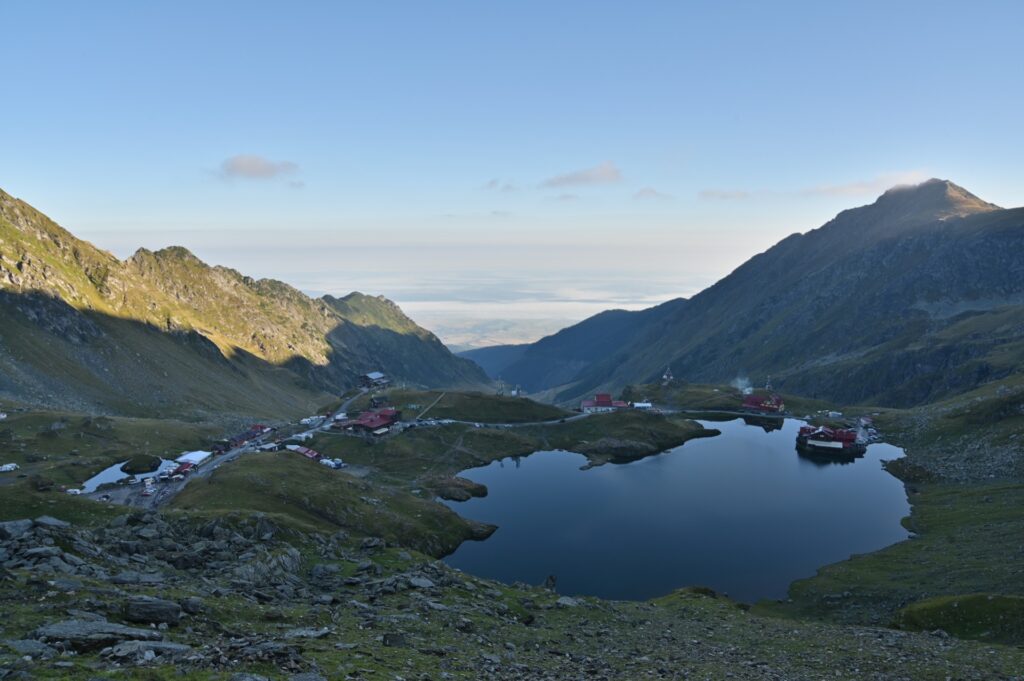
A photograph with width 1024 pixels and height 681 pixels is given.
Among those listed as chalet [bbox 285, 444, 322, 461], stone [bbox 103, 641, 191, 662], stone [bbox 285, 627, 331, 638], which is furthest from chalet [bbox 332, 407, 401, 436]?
stone [bbox 103, 641, 191, 662]

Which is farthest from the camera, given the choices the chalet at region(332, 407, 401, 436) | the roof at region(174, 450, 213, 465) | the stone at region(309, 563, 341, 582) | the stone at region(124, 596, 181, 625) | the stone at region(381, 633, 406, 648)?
the chalet at region(332, 407, 401, 436)

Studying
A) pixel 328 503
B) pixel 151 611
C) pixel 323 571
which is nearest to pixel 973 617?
pixel 323 571

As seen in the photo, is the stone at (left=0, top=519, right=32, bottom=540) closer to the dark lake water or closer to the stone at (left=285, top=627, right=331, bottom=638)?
the stone at (left=285, top=627, right=331, bottom=638)

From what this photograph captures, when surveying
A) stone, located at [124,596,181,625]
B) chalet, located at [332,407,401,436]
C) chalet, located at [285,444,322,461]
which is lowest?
chalet, located at [285,444,322,461]

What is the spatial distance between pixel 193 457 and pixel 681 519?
109m

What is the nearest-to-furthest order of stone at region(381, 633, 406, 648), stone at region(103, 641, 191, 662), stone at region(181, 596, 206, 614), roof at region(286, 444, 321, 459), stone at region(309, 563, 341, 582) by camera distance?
1. stone at region(103, 641, 191, 662)
2. stone at region(181, 596, 206, 614)
3. stone at region(381, 633, 406, 648)
4. stone at region(309, 563, 341, 582)
5. roof at region(286, 444, 321, 459)

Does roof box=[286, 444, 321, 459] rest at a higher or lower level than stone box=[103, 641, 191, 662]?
lower

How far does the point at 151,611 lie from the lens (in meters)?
33.0

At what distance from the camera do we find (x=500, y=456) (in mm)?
167375

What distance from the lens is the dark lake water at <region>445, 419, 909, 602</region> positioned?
91.2 metres

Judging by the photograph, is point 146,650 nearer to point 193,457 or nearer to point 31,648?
point 31,648

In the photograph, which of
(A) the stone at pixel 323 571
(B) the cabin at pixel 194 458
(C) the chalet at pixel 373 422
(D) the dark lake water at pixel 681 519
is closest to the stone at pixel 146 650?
(A) the stone at pixel 323 571

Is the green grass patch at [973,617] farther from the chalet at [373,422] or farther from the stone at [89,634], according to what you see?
the chalet at [373,422]

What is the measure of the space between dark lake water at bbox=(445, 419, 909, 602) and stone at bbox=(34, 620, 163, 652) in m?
64.7
